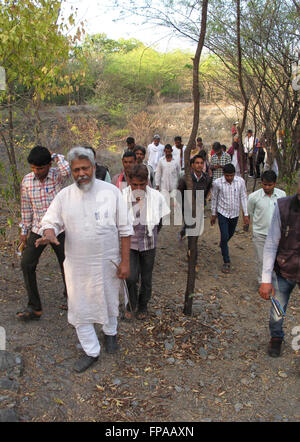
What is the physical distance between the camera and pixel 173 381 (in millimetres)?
3277

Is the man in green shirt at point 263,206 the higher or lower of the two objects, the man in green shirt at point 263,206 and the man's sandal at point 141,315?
the higher

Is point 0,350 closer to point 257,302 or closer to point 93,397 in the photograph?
point 93,397

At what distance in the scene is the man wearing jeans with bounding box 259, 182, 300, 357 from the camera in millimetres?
3185

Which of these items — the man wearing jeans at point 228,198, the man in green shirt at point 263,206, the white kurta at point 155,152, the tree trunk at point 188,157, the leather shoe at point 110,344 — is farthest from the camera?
the white kurta at point 155,152

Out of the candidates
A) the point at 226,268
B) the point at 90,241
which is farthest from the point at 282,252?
the point at 226,268

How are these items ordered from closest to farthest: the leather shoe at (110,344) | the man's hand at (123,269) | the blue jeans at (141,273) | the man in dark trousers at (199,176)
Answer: the man's hand at (123,269)
the leather shoe at (110,344)
the blue jeans at (141,273)
the man in dark trousers at (199,176)

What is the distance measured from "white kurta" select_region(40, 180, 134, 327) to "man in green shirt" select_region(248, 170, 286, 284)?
92.8 inches

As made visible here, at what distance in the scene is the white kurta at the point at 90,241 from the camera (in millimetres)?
3033

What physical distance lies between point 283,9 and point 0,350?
831cm

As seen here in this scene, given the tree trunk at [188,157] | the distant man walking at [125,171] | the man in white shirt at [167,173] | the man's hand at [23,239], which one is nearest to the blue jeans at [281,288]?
the tree trunk at [188,157]

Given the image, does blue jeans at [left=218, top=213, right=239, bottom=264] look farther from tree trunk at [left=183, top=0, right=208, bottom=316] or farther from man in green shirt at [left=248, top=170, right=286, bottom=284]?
tree trunk at [left=183, top=0, right=208, bottom=316]

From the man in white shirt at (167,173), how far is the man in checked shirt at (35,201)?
170 inches

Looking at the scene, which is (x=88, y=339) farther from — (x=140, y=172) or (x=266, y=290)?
(x=140, y=172)

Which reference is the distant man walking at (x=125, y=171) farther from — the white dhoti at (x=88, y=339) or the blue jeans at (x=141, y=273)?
the white dhoti at (x=88, y=339)
